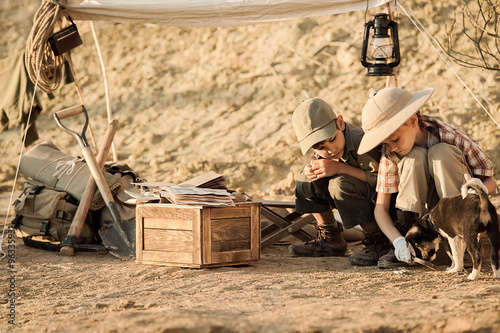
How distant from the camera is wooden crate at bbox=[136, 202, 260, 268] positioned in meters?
4.35

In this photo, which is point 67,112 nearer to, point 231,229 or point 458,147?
point 231,229

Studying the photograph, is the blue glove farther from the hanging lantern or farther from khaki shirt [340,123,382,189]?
the hanging lantern

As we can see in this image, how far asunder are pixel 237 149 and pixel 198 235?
4.89m

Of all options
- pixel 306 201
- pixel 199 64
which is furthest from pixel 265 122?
pixel 306 201

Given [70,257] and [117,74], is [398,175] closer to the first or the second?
[70,257]

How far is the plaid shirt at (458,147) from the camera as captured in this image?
4.14m

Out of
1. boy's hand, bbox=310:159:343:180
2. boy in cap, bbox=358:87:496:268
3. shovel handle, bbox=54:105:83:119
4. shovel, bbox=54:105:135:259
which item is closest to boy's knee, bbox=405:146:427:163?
boy in cap, bbox=358:87:496:268

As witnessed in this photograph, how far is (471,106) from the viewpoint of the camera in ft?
27.5

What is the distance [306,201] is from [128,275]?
134cm

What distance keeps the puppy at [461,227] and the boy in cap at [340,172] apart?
0.44 meters

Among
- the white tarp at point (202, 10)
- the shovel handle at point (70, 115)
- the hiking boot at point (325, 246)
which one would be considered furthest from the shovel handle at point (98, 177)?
the hiking boot at point (325, 246)

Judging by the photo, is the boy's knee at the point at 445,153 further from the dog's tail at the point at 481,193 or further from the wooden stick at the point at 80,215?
the wooden stick at the point at 80,215

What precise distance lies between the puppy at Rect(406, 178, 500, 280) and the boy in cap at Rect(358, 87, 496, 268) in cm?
10

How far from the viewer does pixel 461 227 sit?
149 inches
